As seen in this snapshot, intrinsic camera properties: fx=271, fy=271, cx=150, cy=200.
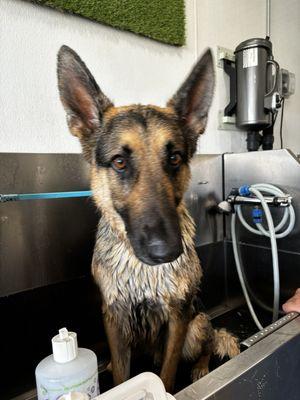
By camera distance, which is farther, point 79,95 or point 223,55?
point 223,55

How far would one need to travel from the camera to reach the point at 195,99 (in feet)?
2.93

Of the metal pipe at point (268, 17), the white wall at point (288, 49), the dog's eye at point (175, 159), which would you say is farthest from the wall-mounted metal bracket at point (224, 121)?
the dog's eye at point (175, 159)

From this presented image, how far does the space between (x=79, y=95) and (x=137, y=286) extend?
24.0 inches

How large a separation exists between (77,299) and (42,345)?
196 millimetres

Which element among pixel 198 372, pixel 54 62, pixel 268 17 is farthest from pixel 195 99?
pixel 268 17

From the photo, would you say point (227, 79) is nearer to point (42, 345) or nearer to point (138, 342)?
point (138, 342)

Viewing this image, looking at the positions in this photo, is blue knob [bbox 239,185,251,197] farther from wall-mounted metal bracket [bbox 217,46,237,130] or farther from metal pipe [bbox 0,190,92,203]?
metal pipe [bbox 0,190,92,203]

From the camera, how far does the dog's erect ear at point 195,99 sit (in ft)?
2.67

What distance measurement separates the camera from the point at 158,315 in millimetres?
885

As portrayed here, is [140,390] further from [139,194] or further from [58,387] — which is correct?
[139,194]

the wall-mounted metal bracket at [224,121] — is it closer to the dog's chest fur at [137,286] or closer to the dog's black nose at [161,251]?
the dog's chest fur at [137,286]

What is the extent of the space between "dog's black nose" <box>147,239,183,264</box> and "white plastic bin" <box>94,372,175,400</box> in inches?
8.7

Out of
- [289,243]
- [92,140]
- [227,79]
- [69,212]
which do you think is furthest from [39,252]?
[227,79]

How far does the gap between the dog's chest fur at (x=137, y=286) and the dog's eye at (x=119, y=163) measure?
0.77ft
